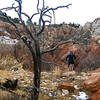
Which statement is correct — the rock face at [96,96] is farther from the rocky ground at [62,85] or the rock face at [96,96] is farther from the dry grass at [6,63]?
the dry grass at [6,63]

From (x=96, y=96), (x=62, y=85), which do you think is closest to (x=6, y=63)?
(x=62, y=85)

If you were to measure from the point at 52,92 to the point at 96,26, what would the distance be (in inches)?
931

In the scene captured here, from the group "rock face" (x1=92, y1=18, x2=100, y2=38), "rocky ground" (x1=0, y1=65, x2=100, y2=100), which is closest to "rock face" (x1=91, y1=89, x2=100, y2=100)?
"rocky ground" (x1=0, y1=65, x2=100, y2=100)

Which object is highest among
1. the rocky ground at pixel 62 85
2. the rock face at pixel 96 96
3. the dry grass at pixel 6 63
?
the dry grass at pixel 6 63

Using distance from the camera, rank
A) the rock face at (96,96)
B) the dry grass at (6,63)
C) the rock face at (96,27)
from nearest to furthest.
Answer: the rock face at (96,96)
the dry grass at (6,63)
the rock face at (96,27)

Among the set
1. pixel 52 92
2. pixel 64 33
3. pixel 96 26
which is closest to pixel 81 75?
pixel 52 92

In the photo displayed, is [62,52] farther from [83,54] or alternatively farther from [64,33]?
[64,33]

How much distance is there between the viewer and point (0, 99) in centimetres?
919

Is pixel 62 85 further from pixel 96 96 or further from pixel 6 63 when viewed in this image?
pixel 6 63

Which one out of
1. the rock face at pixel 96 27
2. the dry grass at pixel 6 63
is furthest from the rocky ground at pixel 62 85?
the rock face at pixel 96 27

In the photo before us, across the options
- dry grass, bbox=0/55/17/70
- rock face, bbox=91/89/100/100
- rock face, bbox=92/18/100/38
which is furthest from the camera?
rock face, bbox=92/18/100/38

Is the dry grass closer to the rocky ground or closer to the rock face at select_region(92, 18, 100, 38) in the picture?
the rocky ground


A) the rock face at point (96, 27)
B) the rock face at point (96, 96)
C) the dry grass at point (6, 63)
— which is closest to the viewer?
the rock face at point (96, 96)

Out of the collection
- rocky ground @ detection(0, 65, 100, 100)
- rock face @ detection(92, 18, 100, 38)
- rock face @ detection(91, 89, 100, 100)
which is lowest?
rock face @ detection(91, 89, 100, 100)
